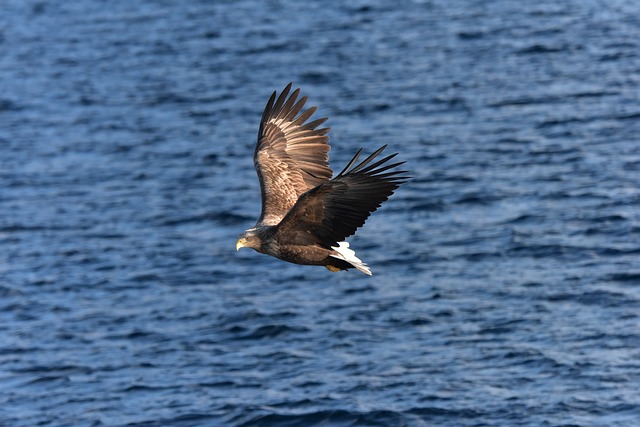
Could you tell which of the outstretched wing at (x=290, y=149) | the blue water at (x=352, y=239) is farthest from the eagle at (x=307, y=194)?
the blue water at (x=352, y=239)

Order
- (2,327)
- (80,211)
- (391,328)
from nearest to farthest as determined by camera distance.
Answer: (391,328)
(2,327)
(80,211)

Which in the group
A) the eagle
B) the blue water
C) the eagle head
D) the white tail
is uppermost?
the eagle

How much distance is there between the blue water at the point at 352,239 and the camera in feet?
46.8

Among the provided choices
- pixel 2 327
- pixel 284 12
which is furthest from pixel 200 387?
pixel 284 12

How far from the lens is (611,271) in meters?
16.1

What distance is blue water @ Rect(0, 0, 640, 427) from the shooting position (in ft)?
46.8

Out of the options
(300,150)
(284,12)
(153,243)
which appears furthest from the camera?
(284,12)

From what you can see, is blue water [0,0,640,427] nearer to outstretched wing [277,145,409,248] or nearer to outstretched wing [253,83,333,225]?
outstretched wing [253,83,333,225]

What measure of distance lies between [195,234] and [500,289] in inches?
213

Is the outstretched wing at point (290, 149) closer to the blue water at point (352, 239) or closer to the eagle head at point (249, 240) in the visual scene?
the eagle head at point (249, 240)

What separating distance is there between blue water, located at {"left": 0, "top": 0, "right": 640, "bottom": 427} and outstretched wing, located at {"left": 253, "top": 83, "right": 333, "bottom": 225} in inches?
161

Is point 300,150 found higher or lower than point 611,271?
higher

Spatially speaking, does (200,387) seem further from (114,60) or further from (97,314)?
(114,60)

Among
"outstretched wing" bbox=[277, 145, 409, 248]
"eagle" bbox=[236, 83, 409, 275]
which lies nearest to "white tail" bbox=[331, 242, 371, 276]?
Result: "eagle" bbox=[236, 83, 409, 275]
